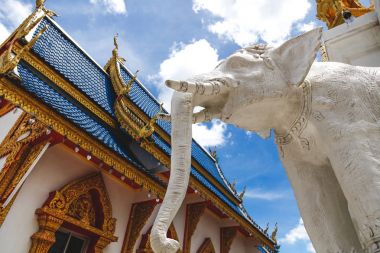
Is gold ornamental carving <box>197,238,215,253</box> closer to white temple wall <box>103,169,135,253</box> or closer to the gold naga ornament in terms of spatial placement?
white temple wall <box>103,169,135,253</box>

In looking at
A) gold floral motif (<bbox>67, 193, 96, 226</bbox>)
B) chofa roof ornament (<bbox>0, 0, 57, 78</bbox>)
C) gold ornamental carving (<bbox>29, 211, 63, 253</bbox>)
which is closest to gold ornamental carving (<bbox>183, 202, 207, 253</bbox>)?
gold floral motif (<bbox>67, 193, 96, 226</bbox>)

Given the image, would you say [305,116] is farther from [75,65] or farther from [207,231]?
[207,231]

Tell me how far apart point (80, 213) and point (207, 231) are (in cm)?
374

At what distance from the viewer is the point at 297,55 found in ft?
4.38

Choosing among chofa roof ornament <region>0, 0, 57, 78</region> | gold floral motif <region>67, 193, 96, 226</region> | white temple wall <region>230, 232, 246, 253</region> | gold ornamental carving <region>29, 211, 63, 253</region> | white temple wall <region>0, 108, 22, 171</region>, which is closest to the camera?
chofa roof ornament <region>0, 0, 57, 78</region>

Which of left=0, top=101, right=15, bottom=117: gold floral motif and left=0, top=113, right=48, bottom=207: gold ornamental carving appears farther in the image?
left=0, top=101, right=15, bottom=117: gold floral motif

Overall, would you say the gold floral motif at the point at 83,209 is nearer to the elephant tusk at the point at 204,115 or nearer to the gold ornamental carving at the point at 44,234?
the gold ornamental carving at the point at 44,234

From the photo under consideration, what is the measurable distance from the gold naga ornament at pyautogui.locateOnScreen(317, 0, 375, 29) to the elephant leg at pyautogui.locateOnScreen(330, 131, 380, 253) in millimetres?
1635

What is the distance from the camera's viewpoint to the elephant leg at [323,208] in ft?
3.97

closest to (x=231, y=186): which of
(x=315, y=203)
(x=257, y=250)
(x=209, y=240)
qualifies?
(x=257, y=250)

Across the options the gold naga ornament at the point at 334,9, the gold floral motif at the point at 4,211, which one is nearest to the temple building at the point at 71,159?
the gold floral motif at the point at 4,211

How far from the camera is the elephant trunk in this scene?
0.96m

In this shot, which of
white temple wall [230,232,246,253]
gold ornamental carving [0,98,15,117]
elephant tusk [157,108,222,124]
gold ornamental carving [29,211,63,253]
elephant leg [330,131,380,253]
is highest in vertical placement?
white temple wall [230,232,246,253]

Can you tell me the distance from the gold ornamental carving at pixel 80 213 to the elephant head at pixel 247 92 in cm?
307
